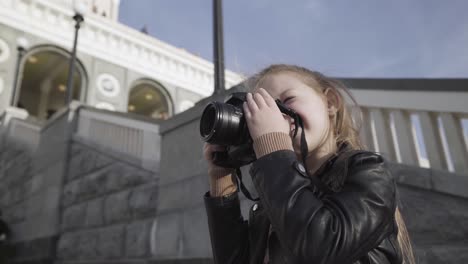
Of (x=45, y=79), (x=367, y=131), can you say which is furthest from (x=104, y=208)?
(x=45, y=79)

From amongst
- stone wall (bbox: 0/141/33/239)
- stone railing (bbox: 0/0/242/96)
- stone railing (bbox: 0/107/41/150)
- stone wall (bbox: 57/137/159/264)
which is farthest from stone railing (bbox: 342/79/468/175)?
stone railing (bbox: 0/0/242/96)

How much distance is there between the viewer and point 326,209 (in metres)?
0.70

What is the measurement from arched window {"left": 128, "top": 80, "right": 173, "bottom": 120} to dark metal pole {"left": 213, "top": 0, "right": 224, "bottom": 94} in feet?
45.4

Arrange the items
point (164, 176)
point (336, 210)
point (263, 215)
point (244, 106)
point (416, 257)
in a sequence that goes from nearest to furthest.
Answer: point (336, 210) < point (244, 106) < point (263, 215) < point (416, 257) < point (164, 176)

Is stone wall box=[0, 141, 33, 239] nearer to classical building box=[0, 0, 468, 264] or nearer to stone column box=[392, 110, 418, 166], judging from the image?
classical building box=[0, 0, 468, 264]

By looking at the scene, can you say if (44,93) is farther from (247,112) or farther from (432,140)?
(247,112)

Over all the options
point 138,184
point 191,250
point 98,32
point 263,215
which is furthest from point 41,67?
point 263,215

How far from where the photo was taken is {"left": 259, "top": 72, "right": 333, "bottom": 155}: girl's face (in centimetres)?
91

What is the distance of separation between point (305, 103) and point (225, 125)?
0.27 metres

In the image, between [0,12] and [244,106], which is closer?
[244,106]

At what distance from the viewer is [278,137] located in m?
0.79

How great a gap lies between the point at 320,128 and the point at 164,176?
2.13 m

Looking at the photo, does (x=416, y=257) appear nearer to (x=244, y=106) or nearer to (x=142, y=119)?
(x=244, y=106)

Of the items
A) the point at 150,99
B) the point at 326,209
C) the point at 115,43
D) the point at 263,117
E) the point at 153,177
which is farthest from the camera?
the point at 150,99
